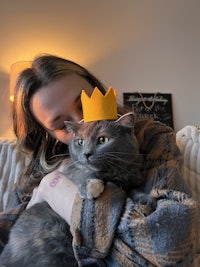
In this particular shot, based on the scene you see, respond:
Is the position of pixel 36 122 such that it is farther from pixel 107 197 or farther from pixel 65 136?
pixel 107 197

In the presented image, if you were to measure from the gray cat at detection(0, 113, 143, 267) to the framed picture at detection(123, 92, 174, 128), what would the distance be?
4.92 ft

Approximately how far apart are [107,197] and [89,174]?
10cm

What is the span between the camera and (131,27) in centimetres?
228

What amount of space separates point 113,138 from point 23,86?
1.47 ft

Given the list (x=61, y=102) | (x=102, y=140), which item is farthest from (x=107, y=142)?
(x=61, y=102)

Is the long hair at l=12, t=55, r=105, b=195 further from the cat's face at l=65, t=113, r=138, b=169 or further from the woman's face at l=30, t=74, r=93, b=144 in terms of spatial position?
the cat's face at l=65, t=113, r=138, b=169

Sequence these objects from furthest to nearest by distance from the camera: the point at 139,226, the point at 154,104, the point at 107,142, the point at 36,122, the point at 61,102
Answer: the point at 154,104 → the point at 36,122 → the point at 61,102 → the point at 107,142 → the point at 139,226

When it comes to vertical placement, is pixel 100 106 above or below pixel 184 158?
above

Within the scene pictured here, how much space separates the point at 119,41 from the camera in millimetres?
2260

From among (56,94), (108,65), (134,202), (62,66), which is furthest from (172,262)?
(108,65)

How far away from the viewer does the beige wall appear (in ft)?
6.88

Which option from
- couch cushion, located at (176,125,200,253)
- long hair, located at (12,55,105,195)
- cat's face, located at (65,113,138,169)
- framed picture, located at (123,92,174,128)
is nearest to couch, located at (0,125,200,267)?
couch cushion, located at (176,125,200,253)

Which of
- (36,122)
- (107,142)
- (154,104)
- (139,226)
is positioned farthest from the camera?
(154,104)

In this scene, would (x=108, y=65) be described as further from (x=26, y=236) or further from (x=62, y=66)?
→ (x=26, y=236)
